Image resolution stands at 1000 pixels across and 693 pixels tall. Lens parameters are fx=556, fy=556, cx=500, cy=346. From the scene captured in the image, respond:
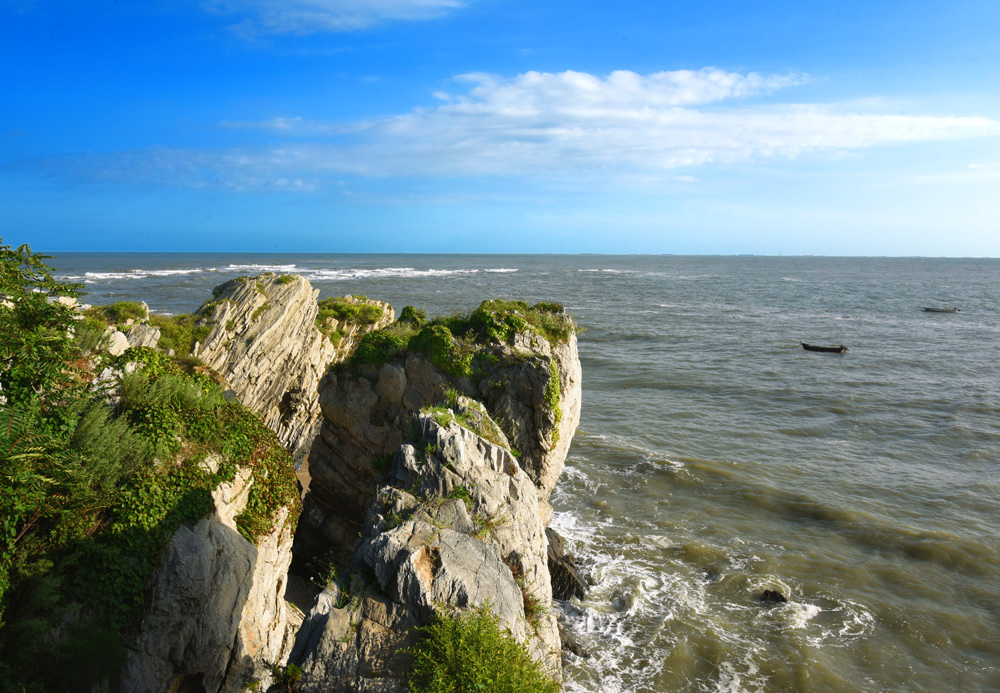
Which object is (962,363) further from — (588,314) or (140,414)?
(140,414)

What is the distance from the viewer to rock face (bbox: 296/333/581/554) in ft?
44.8

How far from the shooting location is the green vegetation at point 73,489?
675 cm

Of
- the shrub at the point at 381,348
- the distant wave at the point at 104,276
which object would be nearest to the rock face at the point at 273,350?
the shrub at the point at 381,348

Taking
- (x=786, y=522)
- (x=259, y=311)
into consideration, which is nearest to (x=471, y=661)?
(x=786, y=522)

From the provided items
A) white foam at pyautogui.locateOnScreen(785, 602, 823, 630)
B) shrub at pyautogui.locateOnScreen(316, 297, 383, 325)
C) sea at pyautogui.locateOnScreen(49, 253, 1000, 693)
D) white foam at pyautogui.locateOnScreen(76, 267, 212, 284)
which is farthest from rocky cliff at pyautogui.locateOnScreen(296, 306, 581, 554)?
white foam at pyautogui.locateOnScreen(76, 267, 212, 284)

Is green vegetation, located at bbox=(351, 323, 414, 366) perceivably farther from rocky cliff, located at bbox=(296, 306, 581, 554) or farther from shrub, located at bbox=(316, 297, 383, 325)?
shrub, located at bbox=(316, 297, 383, 325)

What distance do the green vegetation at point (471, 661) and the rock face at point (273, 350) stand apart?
15793 mm

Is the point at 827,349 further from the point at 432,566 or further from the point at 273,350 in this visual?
the point at 432,566

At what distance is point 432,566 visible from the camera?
6699 mm

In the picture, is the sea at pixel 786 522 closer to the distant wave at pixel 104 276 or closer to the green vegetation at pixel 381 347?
the green vegetation at pixel 381 347

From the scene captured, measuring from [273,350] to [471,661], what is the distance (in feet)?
56.9

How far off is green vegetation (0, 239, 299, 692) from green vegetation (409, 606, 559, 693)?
14.7 feet

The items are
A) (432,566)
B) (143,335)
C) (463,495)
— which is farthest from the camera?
(143,335)

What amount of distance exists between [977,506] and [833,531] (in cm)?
562
